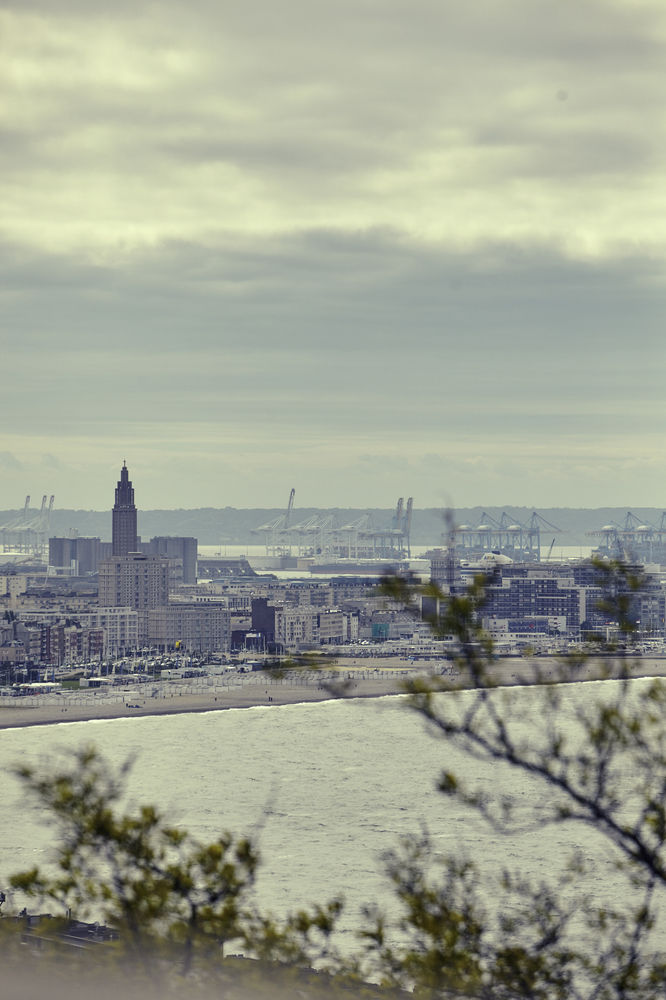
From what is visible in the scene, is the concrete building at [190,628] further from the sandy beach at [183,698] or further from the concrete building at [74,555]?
the concrete building at [74,555]

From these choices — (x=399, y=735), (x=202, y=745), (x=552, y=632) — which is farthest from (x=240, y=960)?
(x=552, y=632)

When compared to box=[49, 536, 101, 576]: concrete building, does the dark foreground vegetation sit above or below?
below

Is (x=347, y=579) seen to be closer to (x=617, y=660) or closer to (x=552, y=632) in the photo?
(x=552, y=632)

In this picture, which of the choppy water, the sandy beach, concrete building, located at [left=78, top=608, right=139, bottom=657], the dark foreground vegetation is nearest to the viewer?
the dark foreground vegetation

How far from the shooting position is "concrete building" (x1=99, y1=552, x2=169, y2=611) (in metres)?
23.1

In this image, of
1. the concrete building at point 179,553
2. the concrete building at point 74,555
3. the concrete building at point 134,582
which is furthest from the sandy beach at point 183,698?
the concrete building at point 74,555

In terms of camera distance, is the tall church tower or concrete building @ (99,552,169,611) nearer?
concrete building @ (99,552,169,611)

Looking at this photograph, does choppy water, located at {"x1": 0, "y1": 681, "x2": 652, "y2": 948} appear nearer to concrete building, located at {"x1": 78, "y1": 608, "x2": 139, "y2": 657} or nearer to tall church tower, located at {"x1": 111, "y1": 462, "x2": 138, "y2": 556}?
concrete building, located at {"x1": 78, "y1": 608, "x2": 139, "y2": 657}

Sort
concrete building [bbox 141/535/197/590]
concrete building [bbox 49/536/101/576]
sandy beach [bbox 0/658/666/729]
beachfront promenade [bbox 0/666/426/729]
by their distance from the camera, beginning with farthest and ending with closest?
concrete building [bbox 49/536/101/576] → concrete building [bbox 141/535/197/590] → beachfront promenade [bbox 0/666/426/729] → sandy beach [bbox 0/658/666/729]

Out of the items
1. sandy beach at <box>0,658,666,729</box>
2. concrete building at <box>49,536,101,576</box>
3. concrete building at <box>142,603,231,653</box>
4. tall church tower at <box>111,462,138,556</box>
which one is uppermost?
tall church tower at <box>111,462,138,556</box>

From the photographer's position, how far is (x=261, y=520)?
42.2 m

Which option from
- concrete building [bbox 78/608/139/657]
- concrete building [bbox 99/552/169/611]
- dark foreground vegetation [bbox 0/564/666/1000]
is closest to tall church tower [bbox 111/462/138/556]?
concrete building [bbox 99/552/169/611]

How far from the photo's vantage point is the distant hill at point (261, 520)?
3297 centimetres

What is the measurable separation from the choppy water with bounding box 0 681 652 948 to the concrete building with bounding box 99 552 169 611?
10164 mm
